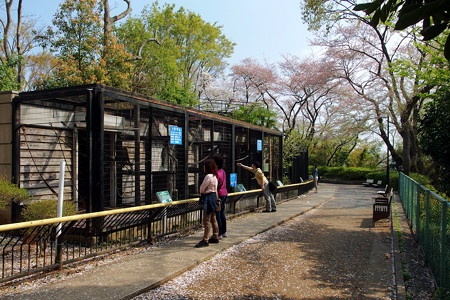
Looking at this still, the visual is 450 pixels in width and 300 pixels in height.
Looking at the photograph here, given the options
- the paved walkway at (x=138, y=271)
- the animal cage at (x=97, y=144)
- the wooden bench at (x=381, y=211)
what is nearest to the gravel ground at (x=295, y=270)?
the paved walkway at (x=138, y=271)

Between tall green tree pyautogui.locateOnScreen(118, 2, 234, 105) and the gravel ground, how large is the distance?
13177 millimetres

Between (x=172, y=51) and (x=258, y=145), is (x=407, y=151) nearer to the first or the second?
(x=258, y=145)

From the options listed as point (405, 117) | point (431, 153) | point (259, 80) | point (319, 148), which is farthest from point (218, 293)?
point (319, 148)

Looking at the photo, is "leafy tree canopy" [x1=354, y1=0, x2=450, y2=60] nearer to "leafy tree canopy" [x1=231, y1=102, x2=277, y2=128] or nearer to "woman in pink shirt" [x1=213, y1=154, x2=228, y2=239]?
"woman in pink shirt" [x1=213, y1=154, x2=228, y2=239]

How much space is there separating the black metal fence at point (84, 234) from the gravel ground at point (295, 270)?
1528mm

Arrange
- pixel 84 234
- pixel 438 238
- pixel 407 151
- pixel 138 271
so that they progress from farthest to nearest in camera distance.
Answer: pixel 407 151 < pixel 84 234 < pixel 138 271 < pixel 438 238

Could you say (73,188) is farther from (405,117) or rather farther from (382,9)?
(405,117)

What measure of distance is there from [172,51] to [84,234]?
73.2ft

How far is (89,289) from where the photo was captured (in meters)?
4.38

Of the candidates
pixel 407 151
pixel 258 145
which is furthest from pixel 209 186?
pixel 407 151

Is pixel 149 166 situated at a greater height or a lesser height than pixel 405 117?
lesser

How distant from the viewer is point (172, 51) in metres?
26.9

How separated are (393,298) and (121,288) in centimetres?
344

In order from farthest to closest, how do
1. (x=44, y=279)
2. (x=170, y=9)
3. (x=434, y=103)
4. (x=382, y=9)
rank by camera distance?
(x=170, y=9), (x=434, y=103), (x=44, y=279), (x=382, y=9)
